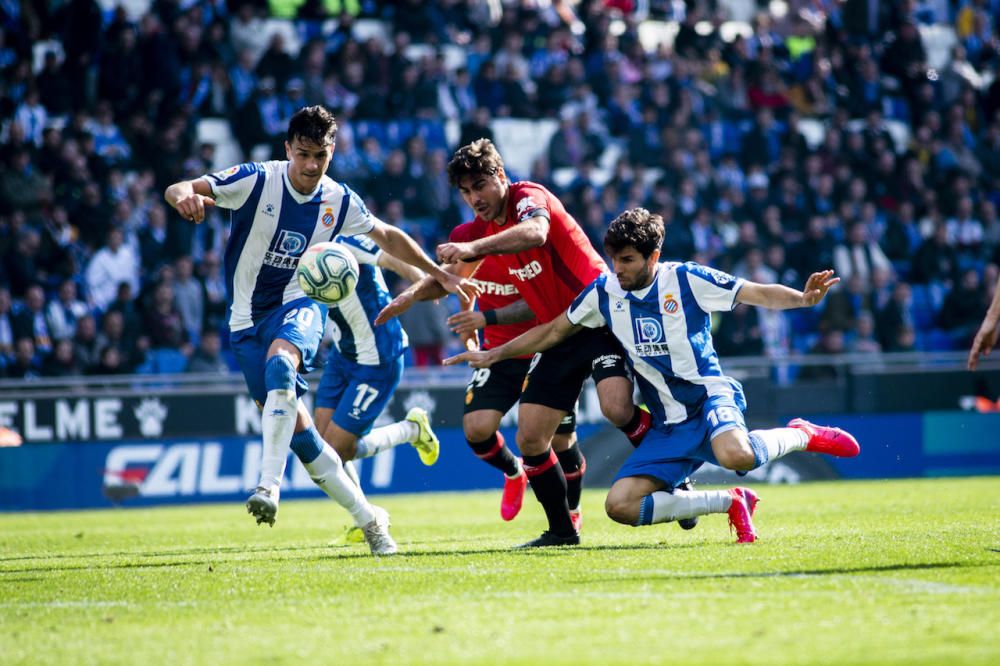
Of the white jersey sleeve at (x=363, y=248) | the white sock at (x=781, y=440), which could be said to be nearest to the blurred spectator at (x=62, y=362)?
the white jersey sleeve at (x=363, y=248)

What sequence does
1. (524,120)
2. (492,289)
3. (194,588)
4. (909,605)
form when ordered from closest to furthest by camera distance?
(909,605) < (194,588) < (492,289) < (524,120)

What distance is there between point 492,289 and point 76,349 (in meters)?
8.41

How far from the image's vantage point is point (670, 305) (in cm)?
784

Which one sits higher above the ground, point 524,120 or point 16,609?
point 524,120

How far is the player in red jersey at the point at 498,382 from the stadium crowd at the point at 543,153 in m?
7.79

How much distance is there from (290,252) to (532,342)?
1.57m

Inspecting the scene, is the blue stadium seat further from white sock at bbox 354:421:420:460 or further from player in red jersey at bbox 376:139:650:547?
player in red jersey at bbox 376:139:650:547

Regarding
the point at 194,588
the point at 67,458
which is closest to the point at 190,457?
the point at 67,458

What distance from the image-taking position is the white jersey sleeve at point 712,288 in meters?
7.74

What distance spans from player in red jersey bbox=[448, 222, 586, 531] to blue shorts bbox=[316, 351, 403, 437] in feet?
3.94

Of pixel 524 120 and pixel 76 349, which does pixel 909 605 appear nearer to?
pixel 76 349

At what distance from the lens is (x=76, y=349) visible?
51.6ft

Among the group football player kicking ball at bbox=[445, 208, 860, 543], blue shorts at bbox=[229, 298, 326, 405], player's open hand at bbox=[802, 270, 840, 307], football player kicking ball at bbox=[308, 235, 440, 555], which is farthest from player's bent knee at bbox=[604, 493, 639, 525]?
football player kicking ball at bbox=[308, 235, 440, 555]

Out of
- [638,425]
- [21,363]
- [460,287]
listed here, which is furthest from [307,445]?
[21,363]
